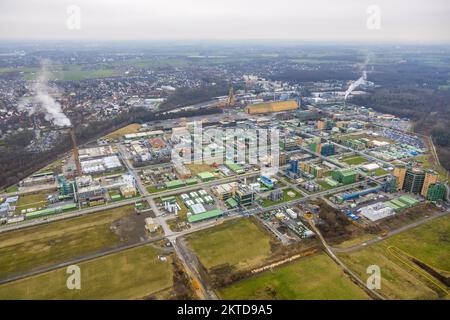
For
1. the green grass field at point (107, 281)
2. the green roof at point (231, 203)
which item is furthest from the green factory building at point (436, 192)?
the green grass field at point (107, 281)

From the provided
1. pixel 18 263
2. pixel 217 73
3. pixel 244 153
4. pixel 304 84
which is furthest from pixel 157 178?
pixel 217 73

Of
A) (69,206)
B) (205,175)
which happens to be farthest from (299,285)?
(69,206)

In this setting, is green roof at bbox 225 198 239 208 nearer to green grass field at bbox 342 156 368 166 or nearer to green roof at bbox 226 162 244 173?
green roof at bbox 226 162 244 173

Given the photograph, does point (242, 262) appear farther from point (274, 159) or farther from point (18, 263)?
point (274, 159)

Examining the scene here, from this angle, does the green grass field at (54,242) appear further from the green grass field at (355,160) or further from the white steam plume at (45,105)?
the white steam plume at (45,105)

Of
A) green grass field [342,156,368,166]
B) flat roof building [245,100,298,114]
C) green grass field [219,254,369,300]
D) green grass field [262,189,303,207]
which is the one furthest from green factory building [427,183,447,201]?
flat roof building [245,100,298,114]

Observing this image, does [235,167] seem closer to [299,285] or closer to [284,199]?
[284,199]
